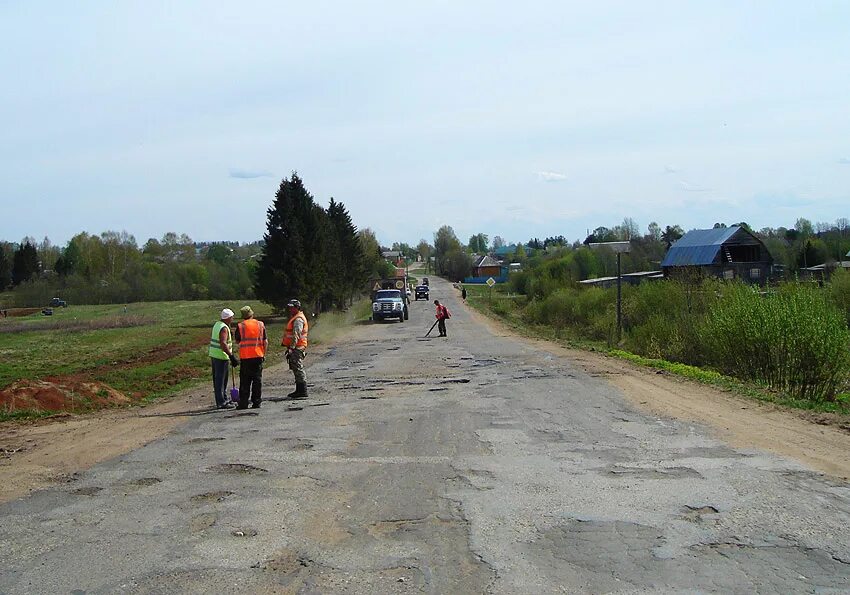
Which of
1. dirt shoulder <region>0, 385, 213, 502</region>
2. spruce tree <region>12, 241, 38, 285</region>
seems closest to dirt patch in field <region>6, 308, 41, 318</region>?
spruce tree <region>12, 241, 38, 285</region>

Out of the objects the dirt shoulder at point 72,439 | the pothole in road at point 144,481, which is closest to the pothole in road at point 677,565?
the pothole in road at point 144,481

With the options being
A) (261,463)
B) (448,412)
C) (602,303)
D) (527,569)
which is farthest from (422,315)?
(527,569)

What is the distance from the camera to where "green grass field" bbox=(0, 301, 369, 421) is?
21.2 m

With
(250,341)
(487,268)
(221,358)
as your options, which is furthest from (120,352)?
A: (487,268)

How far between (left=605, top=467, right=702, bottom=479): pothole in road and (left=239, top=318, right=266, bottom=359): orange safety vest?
755cm

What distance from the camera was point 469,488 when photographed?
8.15 m

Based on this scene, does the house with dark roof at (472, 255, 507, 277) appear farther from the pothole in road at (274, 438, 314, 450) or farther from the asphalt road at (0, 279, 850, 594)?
the asphalt road at (0, 279, 850, 594)

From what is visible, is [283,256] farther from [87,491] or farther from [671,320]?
[87,491]

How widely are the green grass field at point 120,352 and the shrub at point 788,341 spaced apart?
1386 cm

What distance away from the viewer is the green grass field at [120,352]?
21.2 meters

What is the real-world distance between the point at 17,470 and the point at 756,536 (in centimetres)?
808

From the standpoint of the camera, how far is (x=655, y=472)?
8.75 meters

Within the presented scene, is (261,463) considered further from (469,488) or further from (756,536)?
(756,536)

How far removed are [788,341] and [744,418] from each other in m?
6.70
